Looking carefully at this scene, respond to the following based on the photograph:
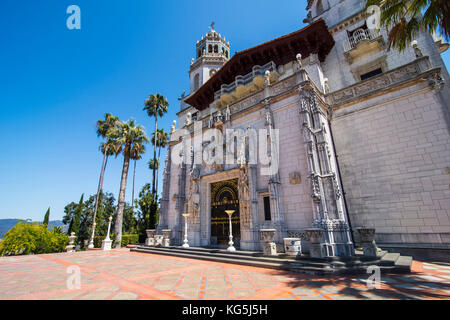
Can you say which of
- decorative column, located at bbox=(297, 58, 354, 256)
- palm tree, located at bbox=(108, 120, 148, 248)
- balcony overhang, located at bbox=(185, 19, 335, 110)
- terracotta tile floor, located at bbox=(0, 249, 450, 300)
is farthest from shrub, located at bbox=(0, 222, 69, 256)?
decorative column, located at bbox=(297, 58, 354, 256)

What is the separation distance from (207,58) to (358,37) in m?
18.1

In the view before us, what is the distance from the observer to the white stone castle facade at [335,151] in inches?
354

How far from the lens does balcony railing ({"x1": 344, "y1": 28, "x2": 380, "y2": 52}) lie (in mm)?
13617

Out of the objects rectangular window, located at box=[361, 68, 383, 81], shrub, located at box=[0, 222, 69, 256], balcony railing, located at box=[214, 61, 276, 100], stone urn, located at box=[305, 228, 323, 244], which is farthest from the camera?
balcony railing, located at box=[214, 61, 276, 100]

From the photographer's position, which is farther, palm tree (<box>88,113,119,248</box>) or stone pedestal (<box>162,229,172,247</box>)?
palm tree (<box>88,113,119,248</box>)

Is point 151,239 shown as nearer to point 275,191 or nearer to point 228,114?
point 275,191

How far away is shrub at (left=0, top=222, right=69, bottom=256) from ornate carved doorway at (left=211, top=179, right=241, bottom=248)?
14440mm

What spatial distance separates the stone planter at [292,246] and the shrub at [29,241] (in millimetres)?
19361

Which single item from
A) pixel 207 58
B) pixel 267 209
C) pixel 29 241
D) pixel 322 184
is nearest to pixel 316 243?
pixel 322 184

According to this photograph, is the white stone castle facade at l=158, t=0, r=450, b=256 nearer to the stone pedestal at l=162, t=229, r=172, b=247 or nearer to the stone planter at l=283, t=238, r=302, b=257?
the stone pedestal at l=162, t=229, r=172, b=247

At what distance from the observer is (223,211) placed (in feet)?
43.4

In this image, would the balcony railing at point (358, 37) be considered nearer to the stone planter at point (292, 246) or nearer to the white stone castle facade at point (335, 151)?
the white stone castle facade at point (335, 151)
